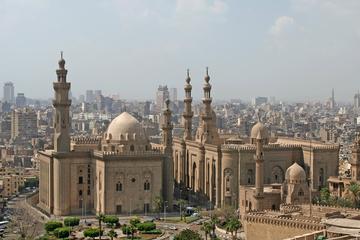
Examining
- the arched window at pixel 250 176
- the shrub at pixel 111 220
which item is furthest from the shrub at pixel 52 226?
the arched window at pixel 250 176

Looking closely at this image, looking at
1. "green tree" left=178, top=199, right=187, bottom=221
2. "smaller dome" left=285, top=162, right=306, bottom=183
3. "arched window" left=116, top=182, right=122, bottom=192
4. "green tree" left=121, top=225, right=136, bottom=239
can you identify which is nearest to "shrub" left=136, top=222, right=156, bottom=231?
"green tree" left=121, top=225, right=136, bottom=239

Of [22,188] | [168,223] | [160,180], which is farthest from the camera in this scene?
[22,188]

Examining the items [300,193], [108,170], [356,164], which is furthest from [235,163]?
[108,170]

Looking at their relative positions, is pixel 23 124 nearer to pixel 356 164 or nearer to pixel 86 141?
pixel 86 141

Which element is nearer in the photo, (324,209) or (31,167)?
(324,209)

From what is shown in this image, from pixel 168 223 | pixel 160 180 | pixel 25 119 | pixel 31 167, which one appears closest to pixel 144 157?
pixel 160 180

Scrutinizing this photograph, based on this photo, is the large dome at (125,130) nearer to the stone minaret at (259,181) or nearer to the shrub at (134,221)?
the shrub at (134,221)

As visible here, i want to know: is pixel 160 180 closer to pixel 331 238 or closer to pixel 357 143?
pixel 357 143
